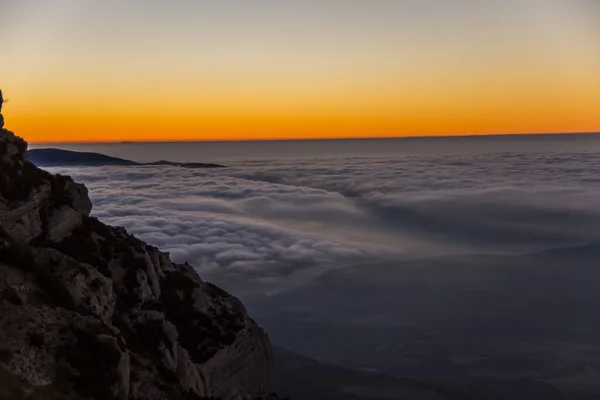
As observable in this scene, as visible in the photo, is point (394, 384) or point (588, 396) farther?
point (394, 384)

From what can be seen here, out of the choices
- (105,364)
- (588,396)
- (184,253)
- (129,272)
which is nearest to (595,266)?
(588,396)

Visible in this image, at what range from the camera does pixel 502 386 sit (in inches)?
2315

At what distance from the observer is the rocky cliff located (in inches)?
726

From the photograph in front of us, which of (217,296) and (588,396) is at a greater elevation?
(217,296)

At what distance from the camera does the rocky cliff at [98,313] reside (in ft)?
60.5

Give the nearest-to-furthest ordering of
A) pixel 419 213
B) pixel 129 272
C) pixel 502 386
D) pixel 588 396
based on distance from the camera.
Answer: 1. pixel 129 272
2. pixel 588 396
3. pixel 502 386
4. pixel 419 213

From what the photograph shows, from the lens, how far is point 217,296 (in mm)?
36875

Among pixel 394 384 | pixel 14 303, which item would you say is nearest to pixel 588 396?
pixel 394 384

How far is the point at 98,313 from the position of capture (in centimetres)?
2362

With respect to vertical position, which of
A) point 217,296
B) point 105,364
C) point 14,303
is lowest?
point 217,296

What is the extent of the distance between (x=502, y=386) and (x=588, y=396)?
7.88 m

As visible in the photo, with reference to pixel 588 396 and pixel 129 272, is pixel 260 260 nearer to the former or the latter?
pixel 588 396

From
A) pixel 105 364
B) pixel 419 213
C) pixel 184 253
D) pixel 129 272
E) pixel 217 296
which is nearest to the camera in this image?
pixel 105 364

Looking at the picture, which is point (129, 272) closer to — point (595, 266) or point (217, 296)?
point (217, 296)
